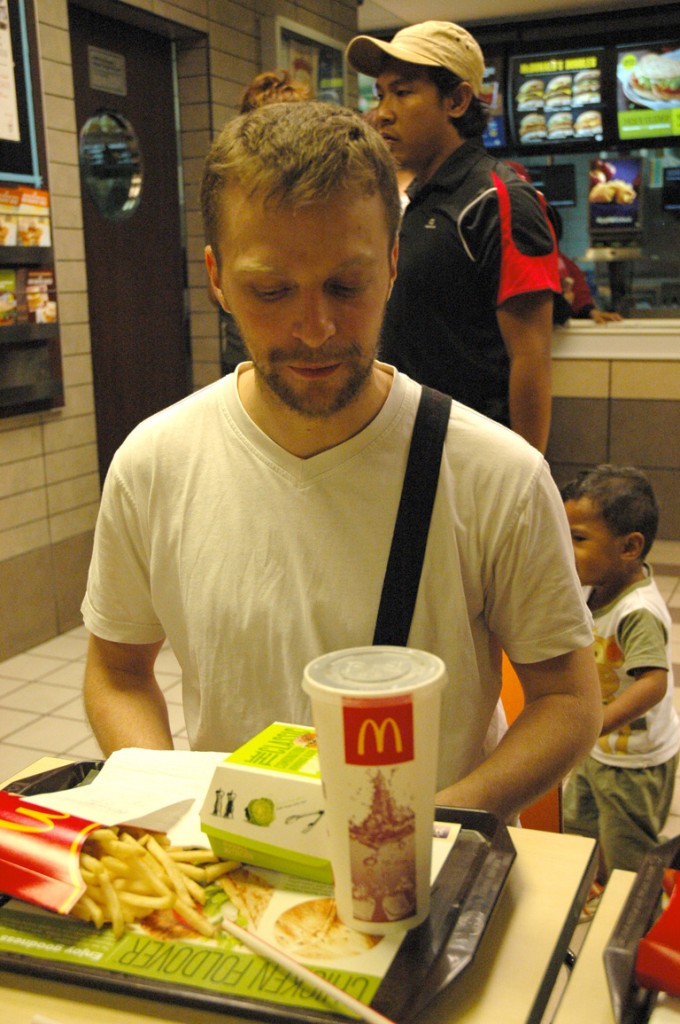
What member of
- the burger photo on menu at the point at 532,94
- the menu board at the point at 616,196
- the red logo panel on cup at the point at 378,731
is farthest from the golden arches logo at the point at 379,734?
the burger photo on menu at the point at 532,94

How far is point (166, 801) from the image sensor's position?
94 cm

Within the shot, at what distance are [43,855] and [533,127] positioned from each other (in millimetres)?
7474

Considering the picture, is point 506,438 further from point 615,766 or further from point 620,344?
point 620,344

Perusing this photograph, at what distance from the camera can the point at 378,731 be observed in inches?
28.7

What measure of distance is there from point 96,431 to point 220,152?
3.28 m

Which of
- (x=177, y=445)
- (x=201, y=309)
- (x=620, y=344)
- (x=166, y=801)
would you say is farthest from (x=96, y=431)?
(x=166, y=801)

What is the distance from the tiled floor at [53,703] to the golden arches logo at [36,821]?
2.01 metres

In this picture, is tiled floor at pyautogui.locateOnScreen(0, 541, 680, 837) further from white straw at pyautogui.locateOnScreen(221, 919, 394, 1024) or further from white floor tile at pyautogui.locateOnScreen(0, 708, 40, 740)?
white straw at pyautogui.locateOnScreen(221, 919, 394, 1024)

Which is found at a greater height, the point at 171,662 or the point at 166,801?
the point at 166,801

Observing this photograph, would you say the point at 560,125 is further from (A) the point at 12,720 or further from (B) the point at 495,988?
(B) the point at 495,988

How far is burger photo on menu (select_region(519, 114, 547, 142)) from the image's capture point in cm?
743

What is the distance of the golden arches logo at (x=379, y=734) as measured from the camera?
73 centimetres

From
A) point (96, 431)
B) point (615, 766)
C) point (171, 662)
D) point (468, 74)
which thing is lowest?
point (171, 662)

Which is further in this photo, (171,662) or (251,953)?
(171,662)
